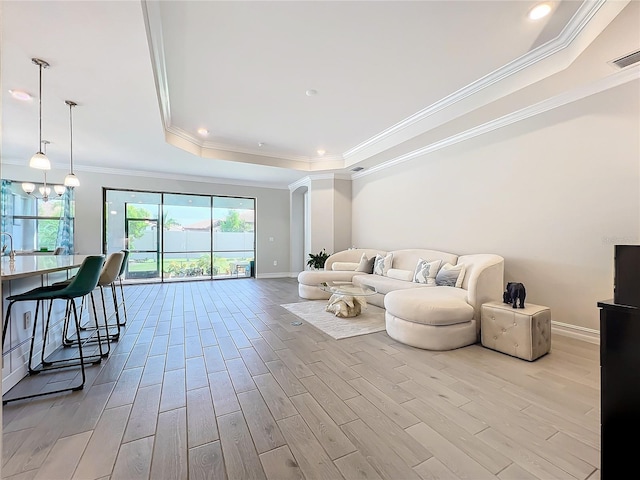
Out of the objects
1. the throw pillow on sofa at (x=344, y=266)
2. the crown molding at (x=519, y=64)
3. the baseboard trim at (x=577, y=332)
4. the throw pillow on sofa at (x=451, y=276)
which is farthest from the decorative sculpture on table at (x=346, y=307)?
the crown molding at (x=519, y=64)

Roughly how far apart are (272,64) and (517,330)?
3.74 meters

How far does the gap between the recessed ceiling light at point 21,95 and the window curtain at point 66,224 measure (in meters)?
3.52

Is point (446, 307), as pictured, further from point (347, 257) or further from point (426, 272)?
point (347, 257)

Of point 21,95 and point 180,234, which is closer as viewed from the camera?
point 21,95

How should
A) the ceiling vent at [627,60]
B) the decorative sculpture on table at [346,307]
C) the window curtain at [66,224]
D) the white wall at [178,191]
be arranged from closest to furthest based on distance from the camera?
the ceiling vent at [627,60], the decorative sculpture on table at [346,307], the window curtain at [66,224], the white wall at [178,191]

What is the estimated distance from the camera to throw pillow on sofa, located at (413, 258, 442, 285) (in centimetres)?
453

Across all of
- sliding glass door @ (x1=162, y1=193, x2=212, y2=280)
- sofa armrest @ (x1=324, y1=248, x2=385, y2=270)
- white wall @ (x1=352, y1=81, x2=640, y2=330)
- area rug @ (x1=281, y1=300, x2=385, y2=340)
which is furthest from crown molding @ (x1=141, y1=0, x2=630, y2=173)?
area rug @ (x1=281, y1=300, x2=385, y2=340)

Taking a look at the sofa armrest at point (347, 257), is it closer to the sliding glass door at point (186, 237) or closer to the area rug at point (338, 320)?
the area rug at point (338, 320)

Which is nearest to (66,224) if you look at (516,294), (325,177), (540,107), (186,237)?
(186,237)

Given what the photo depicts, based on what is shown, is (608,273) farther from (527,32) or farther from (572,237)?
(527,32)

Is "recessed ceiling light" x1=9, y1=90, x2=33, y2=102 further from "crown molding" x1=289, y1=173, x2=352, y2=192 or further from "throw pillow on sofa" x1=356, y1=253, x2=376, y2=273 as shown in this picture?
"throw pillow on sofa" x1=356, y1=253, x2=376, y2=273

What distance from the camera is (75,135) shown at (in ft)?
15.7

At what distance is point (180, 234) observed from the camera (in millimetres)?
7875

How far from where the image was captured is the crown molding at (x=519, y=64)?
2.49 meters
